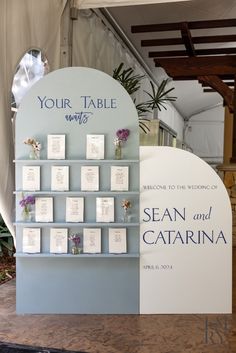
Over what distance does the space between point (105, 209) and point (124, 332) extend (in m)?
0.78

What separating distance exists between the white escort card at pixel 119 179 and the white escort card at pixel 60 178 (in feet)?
1.01

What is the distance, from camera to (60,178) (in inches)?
103

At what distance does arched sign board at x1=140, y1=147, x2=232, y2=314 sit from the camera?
2658mm

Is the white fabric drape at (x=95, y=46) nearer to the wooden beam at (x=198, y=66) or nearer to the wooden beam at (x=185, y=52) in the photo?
the wooden beam at (x=185, y=52)

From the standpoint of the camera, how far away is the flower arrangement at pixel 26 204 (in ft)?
8.57

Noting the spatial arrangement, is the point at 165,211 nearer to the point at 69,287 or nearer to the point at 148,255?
the point at 148,255

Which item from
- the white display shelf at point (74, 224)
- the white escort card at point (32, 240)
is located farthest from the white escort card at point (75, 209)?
the white escort card at point (32, 240)

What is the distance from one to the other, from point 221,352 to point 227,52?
15.1 ft

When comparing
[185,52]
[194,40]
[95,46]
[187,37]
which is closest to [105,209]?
[95,46]

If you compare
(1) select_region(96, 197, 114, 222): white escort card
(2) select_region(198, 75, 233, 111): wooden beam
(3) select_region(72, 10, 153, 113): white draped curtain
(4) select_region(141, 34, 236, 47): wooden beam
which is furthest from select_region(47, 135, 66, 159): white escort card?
(4) select_region(141, 34, 236, 47): wooden beam

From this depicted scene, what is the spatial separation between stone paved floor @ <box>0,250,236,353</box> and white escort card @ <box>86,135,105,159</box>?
1.08 metres

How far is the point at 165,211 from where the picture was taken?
106 inches

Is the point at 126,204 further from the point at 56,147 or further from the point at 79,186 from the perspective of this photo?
the point at 56,147

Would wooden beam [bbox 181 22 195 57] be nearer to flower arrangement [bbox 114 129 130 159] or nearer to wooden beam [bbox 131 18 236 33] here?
wooden beam [bbox 131 18 236 33]
